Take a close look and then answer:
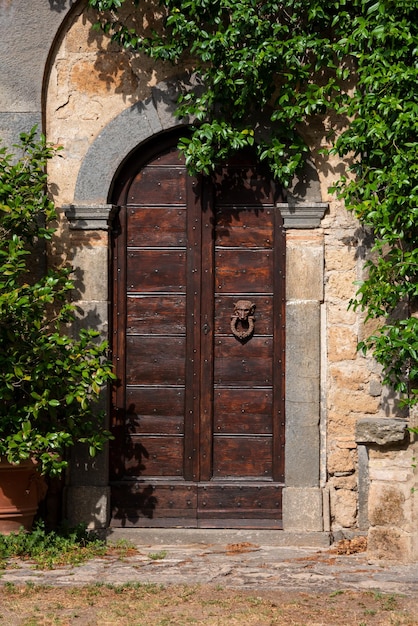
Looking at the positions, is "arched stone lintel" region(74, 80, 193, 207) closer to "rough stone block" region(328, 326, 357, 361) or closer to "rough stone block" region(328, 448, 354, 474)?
"rough stone block" region(328, 326, 357, 361)

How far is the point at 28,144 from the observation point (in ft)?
22.6

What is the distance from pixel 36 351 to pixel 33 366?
7.6 inches

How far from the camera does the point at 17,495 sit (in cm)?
672

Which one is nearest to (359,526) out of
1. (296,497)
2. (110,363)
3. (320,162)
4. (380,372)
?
(296,497)

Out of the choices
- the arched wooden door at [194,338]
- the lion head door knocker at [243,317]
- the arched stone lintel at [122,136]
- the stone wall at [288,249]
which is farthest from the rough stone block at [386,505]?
the arched stone lintel at [122,136]

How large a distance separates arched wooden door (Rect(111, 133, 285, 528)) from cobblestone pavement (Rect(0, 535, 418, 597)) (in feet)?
1.71

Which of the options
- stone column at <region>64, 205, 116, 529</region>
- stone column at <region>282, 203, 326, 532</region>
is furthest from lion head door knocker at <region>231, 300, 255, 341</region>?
stone column at <region>64, 205, 116, 529</region>

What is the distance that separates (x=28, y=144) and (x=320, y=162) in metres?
1.97

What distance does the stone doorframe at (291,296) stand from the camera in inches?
279

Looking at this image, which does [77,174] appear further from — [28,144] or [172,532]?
[172,532]

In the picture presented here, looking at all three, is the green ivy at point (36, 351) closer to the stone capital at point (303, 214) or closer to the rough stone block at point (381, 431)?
the stone capital at point (303, 214)

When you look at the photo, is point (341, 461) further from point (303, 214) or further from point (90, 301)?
point (90, 301)

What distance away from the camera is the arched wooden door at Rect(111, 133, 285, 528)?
7234 millimetres

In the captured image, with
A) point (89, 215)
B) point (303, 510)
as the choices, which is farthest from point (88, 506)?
point (89, 215)
